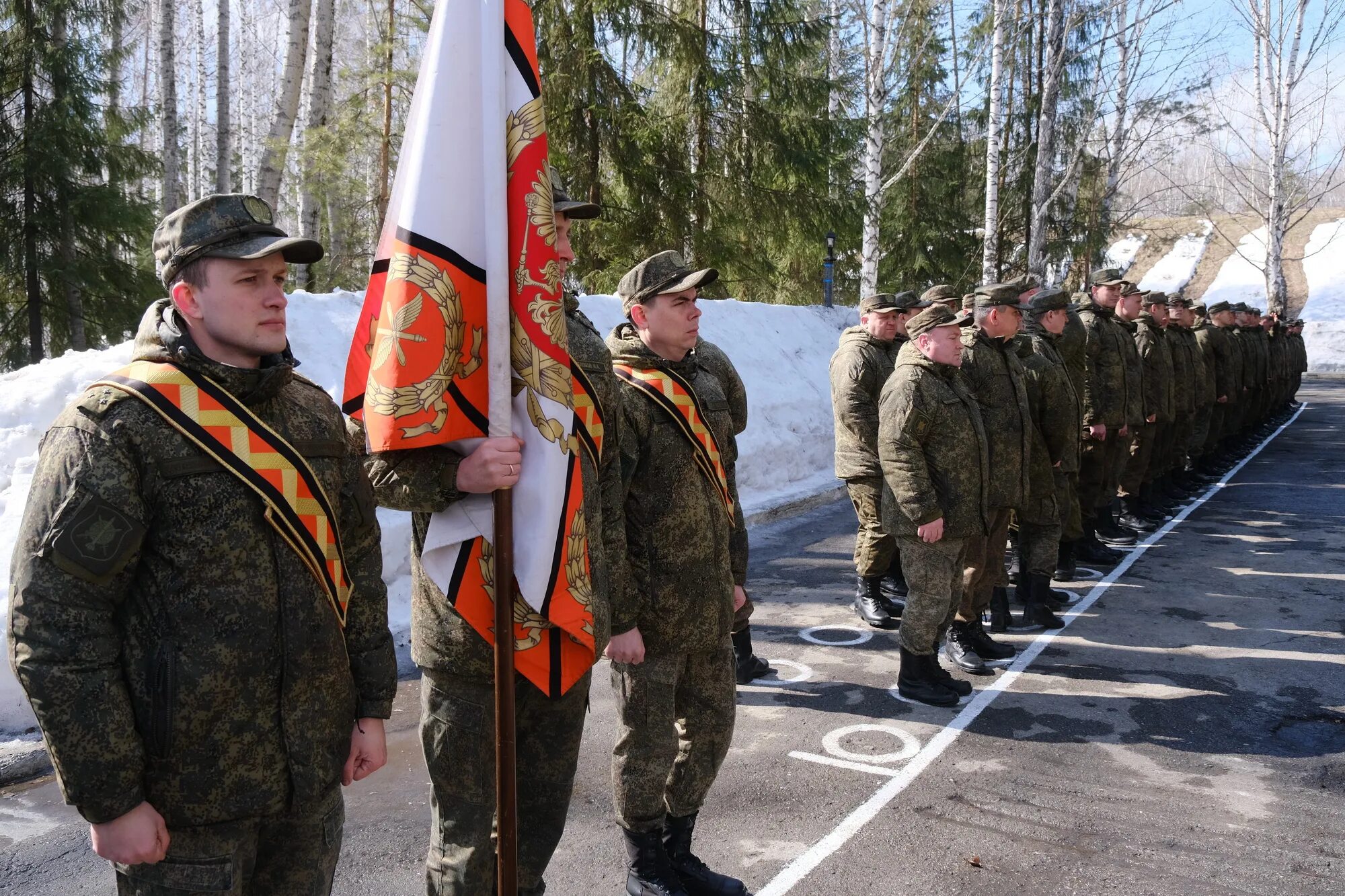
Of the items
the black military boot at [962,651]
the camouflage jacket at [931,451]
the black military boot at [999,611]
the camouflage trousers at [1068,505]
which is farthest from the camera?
the camouflage trousers at [1068,505]

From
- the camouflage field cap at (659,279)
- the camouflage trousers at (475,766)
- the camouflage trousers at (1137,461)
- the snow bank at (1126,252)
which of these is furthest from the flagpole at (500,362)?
the snow bank at (1126,252)

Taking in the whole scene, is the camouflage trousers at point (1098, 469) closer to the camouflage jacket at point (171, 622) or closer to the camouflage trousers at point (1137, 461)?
the camouflage trousers at point (1137, 461)

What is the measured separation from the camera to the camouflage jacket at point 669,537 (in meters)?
3.46

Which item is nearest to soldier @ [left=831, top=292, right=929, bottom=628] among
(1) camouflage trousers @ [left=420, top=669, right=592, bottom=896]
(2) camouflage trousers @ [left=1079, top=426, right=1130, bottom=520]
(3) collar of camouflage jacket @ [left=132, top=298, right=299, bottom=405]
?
(2) camouflage trousers @ [left=1079, top=426, right=1130, bottom=520]

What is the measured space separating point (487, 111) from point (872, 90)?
47.7 feet

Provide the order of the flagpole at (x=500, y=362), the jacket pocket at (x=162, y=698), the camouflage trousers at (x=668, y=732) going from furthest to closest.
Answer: the camouflage trousers at (x=668, y=732) < the flagpole at (x=500, y=362) < the jacket pocket at (x=162, y=698)

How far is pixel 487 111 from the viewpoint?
251cm

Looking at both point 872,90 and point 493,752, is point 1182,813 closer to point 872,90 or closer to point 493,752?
point 493,752

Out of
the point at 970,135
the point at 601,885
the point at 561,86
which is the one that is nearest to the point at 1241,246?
the point at 970,135

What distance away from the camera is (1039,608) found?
6797mm

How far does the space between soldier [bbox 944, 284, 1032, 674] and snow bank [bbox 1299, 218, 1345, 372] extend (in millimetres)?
33779

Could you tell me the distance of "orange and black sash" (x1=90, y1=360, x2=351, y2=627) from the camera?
2084mm

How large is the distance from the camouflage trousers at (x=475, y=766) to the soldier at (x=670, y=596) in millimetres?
580

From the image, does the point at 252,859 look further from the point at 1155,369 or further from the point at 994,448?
the point at 1155,369
